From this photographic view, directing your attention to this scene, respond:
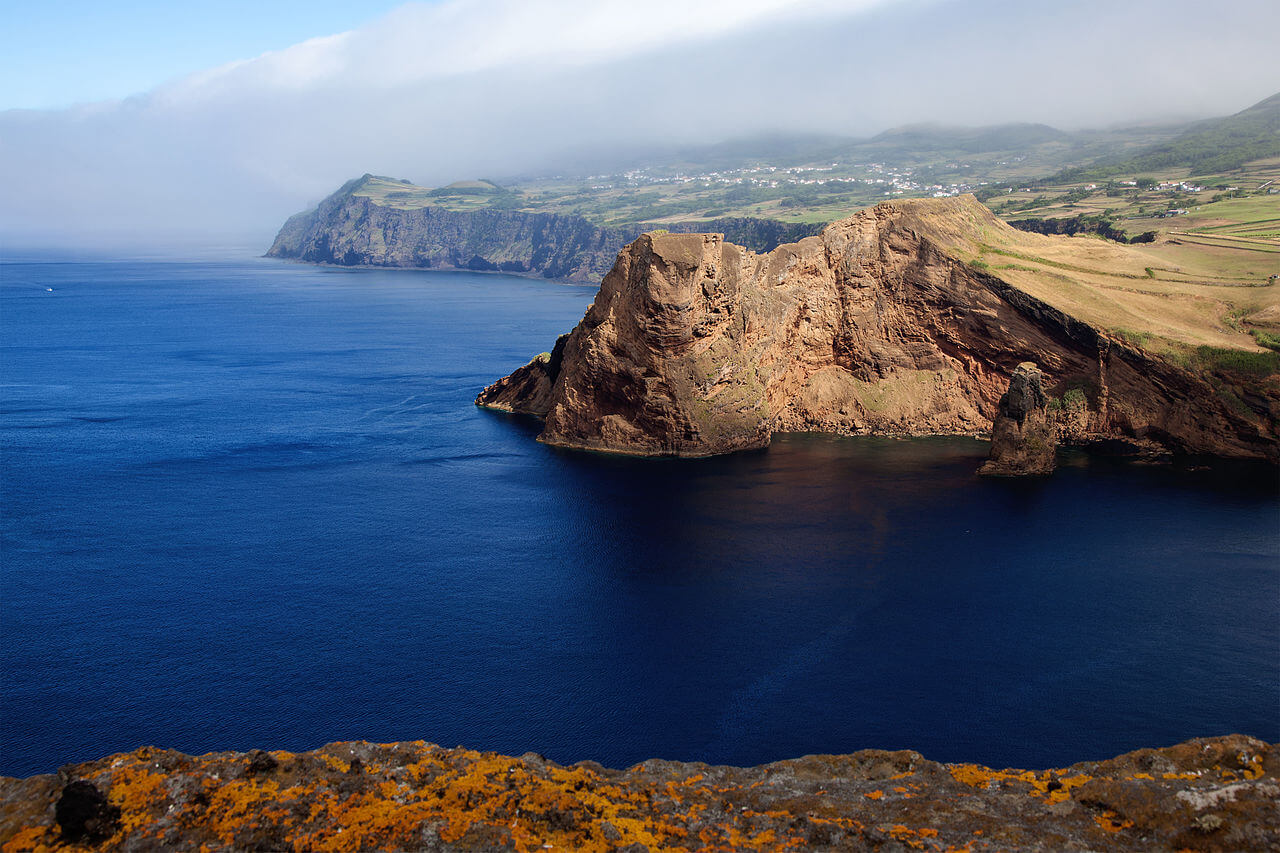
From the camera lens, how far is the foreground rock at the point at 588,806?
2480 cm

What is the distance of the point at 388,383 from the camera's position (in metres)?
146

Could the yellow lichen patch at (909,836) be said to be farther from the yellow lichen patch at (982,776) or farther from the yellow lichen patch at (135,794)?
the yellow lichen patch at (135,794)

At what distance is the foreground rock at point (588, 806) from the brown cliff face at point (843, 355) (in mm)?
73698

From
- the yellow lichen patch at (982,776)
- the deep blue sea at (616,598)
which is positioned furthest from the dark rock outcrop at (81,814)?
the yellow lichen patch at (982,776)

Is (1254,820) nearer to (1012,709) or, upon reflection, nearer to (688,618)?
(1012,709)

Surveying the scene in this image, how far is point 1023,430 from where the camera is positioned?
9456 cm

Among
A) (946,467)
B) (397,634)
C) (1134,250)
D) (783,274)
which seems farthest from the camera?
(1134,250)

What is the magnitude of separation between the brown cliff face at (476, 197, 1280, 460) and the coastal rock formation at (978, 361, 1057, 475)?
1531 cm

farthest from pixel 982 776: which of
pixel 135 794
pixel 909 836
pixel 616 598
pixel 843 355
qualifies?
pixel 843 355

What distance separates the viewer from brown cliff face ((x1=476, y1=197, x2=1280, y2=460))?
100 m

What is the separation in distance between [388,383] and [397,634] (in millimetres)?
92938

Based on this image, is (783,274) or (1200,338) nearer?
(1200,338)

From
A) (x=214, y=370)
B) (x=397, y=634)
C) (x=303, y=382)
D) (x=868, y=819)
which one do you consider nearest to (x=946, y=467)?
(x=397, y=634)

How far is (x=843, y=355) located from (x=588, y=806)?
94.7 metres
